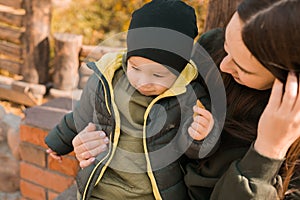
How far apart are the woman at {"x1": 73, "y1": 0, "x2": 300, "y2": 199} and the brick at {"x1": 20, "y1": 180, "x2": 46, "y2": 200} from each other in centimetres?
144

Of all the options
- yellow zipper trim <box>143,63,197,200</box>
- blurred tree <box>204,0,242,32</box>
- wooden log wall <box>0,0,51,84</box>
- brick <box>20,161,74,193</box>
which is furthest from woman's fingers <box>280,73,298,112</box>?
wooden log wall <box>0,0,51,84</box>

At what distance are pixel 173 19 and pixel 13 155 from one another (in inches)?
77.4

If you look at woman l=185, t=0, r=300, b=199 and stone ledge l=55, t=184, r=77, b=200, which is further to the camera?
stone ledge l=55, t=184, r=77, b=200

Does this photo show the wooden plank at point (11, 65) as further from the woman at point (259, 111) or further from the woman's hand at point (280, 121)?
the woman's hand at point (280, 121)

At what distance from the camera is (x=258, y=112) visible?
53.7 inches

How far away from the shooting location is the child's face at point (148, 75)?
4.46ft

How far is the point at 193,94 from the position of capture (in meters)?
1.45

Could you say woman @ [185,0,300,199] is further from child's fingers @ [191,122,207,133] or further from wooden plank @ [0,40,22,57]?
wooden plank @ [0,40,22,57]

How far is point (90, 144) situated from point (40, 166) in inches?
51.8

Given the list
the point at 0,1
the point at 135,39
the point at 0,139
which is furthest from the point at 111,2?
the point at 135,39

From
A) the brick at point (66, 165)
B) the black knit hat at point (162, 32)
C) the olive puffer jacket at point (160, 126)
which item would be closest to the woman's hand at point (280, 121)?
the olive puffer jacket at point (160, 126)

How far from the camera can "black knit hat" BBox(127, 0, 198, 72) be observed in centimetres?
136

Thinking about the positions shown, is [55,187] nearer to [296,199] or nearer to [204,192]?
[204,192]

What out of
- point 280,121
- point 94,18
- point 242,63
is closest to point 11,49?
point 94,18
